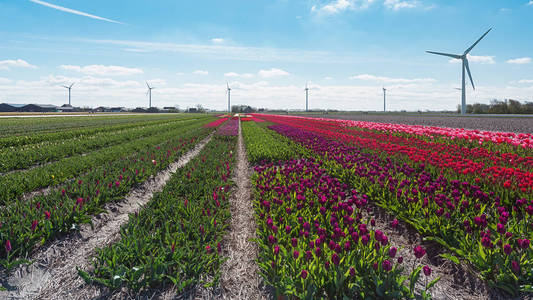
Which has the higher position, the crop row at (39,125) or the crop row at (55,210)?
the crop row at (39,125)

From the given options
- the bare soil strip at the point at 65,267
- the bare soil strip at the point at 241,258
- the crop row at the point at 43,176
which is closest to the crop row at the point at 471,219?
the bare soil strip at the point at 241,258

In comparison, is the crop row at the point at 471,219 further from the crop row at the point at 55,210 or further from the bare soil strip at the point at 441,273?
the crop row at the point at 55,210

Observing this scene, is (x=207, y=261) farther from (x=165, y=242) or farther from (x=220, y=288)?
(x=165, y=242)

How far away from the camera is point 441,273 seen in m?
3.84

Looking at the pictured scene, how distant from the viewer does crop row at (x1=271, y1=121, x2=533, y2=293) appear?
3.20 meters

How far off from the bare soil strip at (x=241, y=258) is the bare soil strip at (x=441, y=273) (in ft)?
6.96

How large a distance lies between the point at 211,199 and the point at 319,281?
3410 millimetres

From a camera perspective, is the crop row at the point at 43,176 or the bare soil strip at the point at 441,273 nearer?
the bare soil strip at the point at 441,273

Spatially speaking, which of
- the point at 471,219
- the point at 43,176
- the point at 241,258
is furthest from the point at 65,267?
the point at 471,219

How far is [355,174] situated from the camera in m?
7.15

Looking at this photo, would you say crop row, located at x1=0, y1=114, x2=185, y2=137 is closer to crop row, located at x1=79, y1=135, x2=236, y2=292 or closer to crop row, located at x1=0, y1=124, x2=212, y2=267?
crop row, located at x1=0, y1=124, x2=212, y2=267

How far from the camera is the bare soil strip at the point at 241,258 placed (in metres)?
3.54

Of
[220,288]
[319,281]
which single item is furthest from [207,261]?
[319,281]

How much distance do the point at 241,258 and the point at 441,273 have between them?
Result: 3063mm
